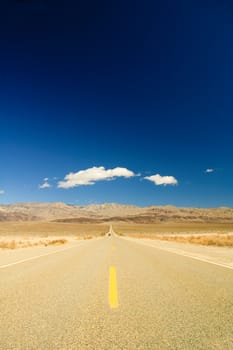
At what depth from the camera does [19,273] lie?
332 inches

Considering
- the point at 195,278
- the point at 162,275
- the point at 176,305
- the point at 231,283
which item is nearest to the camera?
the point at 176,305

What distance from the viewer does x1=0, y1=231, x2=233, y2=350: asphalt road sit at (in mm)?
3309

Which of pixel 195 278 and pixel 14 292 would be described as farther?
pixel 195 278

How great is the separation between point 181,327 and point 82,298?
88.5 inches

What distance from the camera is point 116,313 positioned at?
4.40 m

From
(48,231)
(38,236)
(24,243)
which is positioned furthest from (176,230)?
(24,243)

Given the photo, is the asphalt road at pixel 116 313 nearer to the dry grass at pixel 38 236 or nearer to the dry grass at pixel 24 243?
the dry grass at pixel 24 243

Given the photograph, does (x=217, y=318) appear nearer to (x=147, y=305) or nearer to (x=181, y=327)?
(x=181, y=327)

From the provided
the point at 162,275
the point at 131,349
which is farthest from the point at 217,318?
the point at 162,275

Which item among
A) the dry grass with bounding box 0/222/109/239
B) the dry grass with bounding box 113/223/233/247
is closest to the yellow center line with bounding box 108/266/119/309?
the dry grass with bounding box 113/223/233/247

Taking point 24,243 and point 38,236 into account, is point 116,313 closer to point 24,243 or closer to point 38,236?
point 24,243

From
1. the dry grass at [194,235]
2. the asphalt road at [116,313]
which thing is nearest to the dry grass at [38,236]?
the dry grass at [194,235]

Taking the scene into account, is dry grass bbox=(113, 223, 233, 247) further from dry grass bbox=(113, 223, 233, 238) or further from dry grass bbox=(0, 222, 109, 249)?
dry grass bbox=(0, 222, 109, 249)

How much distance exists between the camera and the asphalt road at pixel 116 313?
331 cm
